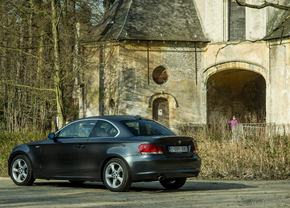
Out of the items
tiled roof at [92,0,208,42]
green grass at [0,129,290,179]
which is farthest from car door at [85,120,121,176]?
tiled roof at [92,0,208,42]

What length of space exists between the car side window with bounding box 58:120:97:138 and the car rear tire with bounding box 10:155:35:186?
0.93m

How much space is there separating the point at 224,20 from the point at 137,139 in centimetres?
1913

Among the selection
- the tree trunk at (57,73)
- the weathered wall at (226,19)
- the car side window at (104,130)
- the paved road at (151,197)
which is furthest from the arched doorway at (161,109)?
the car side window at (104,130)

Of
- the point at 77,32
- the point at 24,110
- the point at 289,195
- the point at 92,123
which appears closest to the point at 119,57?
the point at 77,32

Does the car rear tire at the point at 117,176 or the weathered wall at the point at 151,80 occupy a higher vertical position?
the weathered wall at the point at 151,80

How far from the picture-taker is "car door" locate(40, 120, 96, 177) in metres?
8.21

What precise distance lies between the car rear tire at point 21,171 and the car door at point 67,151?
1.26 ft

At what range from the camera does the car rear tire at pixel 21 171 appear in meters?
8.89

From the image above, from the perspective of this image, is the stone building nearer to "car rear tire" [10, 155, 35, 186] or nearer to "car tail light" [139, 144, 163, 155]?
"car rear tire" [10, 155, 35, 186]

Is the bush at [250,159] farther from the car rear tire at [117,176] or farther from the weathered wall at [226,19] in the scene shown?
the weathered wall at [226,19]

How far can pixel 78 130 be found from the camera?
8.52 m

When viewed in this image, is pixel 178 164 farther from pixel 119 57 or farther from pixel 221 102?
pixel 221 102

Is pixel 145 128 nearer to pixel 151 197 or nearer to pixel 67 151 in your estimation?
pixel 151 197

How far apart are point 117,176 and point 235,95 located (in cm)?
2107
